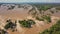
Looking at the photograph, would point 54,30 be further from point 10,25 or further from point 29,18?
point 10,25

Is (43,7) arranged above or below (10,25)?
above

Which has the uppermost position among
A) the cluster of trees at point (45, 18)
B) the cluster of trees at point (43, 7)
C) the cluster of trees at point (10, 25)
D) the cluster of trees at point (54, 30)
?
the cluster of trees at point (43, 7)

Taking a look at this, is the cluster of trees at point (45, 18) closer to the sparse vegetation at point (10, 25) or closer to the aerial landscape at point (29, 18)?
the aerial landscape at point (29, 18)

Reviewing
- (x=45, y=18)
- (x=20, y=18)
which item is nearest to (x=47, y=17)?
(x=45, y=18)

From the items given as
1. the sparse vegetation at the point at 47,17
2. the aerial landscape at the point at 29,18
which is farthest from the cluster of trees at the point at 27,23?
the sparse vegetation at the point at 47,17

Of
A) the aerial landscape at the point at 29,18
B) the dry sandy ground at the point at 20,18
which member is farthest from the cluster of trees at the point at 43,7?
the dry sandy ground at the point at 20,18

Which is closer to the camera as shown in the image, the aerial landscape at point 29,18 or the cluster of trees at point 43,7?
the aerial landscape at point 29,18

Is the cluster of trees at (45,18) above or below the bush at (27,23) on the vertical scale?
above

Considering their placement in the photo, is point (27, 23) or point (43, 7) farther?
point (43, 7)
